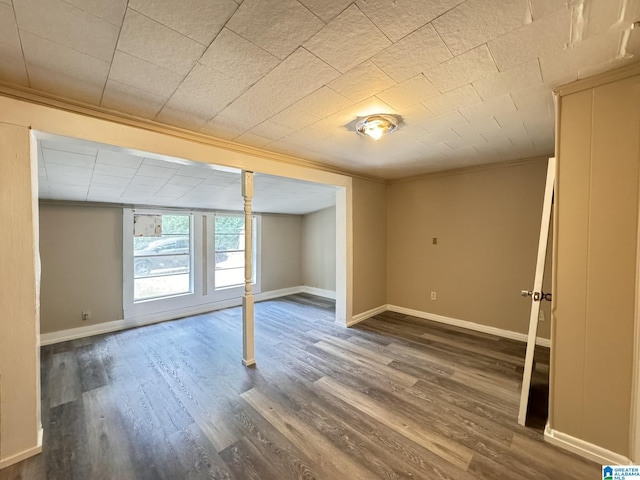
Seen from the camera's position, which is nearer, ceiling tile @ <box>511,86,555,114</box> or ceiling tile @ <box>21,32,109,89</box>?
ceiling tile @ <box>21,32,109,89</box>

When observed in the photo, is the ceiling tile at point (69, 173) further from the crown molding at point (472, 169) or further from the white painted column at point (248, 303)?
the crown molding at point (472, 169)

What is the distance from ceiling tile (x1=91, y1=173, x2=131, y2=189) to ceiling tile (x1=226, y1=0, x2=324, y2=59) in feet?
8.63

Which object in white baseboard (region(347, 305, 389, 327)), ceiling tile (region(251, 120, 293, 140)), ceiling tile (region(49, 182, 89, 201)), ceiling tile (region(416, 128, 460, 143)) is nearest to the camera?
ceiling tile (region(251, 120, 293, 140))

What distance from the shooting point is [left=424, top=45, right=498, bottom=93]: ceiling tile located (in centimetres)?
135

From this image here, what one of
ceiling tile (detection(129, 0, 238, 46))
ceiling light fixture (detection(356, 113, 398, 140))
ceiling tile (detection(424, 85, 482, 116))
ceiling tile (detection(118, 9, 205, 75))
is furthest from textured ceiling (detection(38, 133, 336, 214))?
ceiling tile (detection(424, 85, 482, 116))

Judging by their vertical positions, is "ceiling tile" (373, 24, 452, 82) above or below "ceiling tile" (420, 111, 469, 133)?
below

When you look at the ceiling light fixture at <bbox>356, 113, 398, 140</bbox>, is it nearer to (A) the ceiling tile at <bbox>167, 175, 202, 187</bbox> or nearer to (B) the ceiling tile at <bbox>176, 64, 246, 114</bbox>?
(B) the ceiling tile at <bbox>176, 64, 246, 114</bbox>

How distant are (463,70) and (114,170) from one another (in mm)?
3259

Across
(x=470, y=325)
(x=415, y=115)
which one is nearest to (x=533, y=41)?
(x=415, y=115)

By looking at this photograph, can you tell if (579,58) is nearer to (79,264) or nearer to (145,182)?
(145,182)

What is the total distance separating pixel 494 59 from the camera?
54.2 inches


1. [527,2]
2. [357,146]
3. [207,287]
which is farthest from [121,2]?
[207,287]

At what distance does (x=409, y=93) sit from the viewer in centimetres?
169

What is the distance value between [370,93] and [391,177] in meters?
2.82
